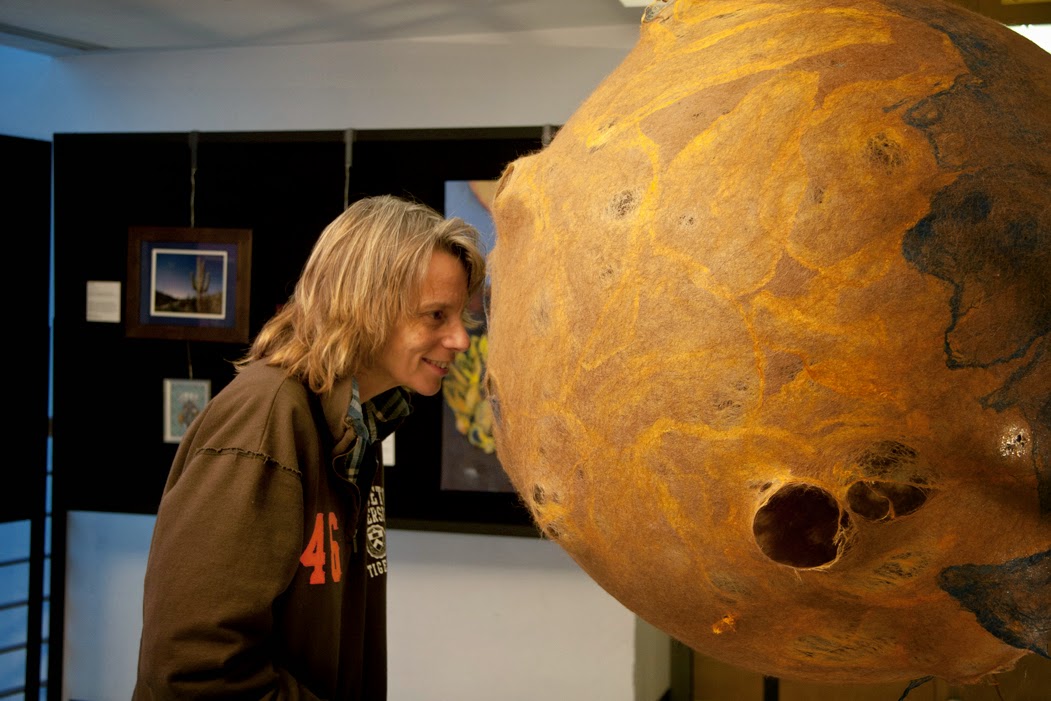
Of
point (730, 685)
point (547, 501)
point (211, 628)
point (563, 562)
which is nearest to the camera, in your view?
point (547, 501)

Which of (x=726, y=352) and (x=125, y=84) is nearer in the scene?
(x=726, y=352)

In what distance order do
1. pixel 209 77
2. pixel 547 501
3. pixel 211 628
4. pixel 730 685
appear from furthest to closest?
pixel 209 77 < pixel 730 685 < pixel 211 628 < pixel 547 501

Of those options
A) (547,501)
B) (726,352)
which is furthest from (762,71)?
(547,501)

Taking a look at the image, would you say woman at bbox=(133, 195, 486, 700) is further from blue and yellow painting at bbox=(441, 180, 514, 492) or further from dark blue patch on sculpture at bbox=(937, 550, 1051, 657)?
blue and yellow painting at bbox=(441, 180, 514, 492)

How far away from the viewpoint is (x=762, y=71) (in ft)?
3.44

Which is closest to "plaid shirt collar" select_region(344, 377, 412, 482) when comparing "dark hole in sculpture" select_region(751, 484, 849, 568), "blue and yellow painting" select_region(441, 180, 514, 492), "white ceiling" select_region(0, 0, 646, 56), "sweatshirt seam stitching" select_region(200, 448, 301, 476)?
"sweatshirt seam stitching" select_region(200, 448, 301, 476)

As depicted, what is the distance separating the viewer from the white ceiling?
328cm

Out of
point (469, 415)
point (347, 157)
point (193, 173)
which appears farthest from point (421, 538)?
point (193, 173)

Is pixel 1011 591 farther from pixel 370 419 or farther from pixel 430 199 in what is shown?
pixel 430 199

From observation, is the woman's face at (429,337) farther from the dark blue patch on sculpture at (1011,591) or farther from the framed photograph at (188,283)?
the framed photograph at (188,283)

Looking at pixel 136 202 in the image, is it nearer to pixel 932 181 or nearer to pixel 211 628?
pixel 211 628

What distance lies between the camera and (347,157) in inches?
133

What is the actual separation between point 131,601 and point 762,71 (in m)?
3.69

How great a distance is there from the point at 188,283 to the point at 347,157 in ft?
2.46
